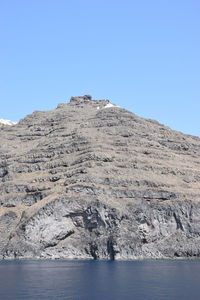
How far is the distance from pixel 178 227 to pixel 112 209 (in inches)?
920

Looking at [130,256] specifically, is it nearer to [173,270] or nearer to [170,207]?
[170,207]

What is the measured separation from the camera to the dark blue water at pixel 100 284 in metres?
69.5

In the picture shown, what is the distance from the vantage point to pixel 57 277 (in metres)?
91.3

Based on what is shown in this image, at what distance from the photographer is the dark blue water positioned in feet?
228

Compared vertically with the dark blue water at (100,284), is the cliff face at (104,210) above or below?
above

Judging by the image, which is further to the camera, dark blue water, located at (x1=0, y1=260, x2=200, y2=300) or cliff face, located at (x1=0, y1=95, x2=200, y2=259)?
cliff face, located at (x1=0, y1=95, x2=200, y2=259)

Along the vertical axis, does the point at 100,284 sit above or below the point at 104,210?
below

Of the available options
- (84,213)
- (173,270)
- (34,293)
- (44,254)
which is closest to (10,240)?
(44,254)

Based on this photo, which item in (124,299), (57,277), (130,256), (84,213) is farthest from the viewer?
(84,213)

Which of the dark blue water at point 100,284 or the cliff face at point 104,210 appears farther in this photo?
the cliff face at point 104,210

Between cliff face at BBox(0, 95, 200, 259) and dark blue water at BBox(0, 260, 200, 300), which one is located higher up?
cliff face at BBox(0, 95, 200, 259)

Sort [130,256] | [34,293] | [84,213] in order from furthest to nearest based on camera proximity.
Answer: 1. [84,213]
2. [130,256]
3. [34,293]

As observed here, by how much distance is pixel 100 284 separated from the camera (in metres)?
81.6

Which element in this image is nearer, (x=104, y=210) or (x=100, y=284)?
(x=100, y=284)
